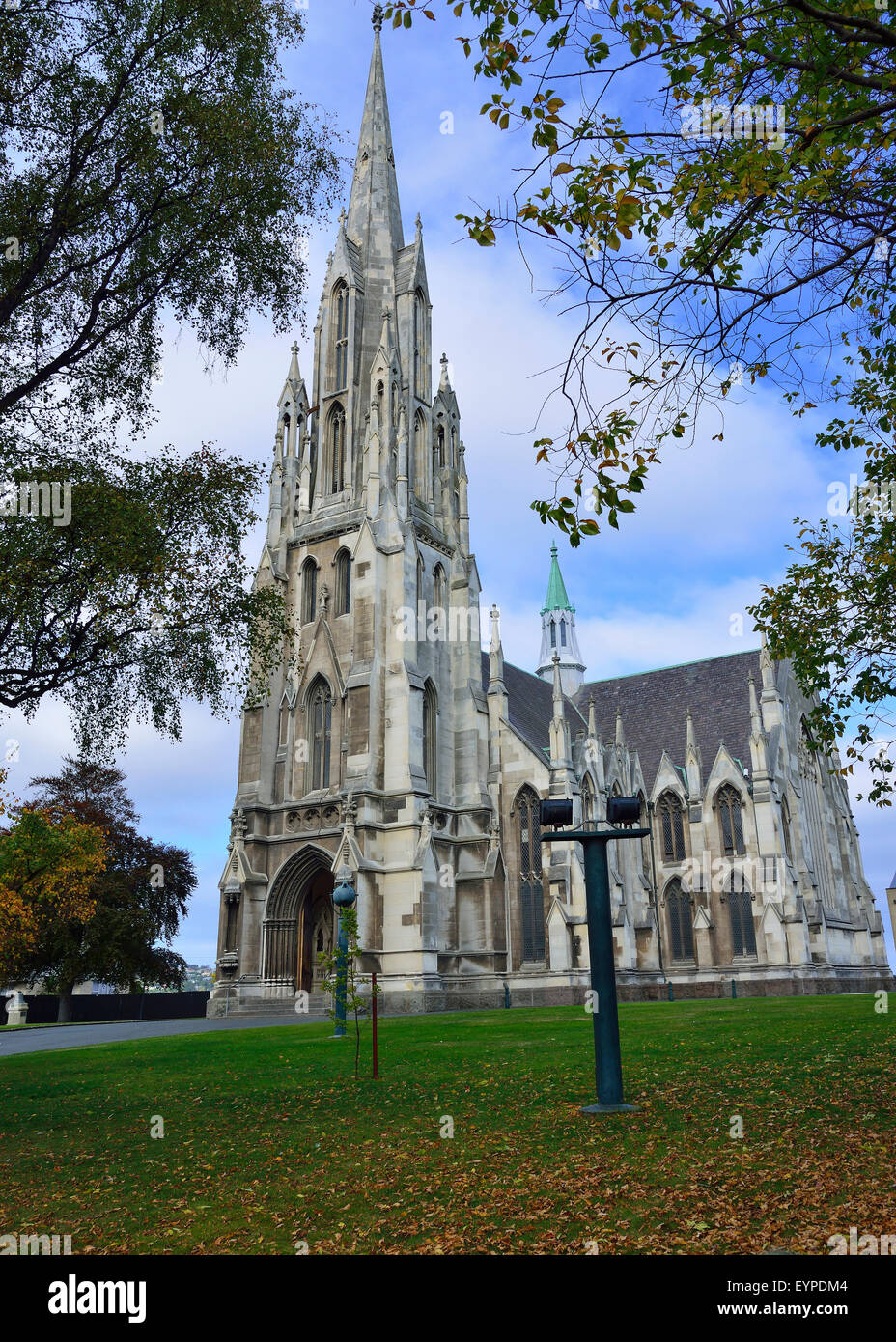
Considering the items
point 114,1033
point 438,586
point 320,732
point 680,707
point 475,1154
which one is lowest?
point 114,1033

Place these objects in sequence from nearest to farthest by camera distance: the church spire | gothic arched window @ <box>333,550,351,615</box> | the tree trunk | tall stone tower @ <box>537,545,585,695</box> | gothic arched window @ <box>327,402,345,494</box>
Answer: gothic arched window @ <box>333,550,351,615</box> → gothic arched window @ <box>327,402,345,494</box> → the church spire → the tree trunk → tall stone tower @ <box>537,545,585,695</box>

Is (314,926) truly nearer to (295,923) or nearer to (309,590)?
(295,923)

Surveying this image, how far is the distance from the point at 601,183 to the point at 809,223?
7.44ft

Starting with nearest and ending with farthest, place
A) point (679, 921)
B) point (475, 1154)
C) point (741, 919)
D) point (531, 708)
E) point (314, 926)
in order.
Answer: point (475, 1154), point (314, 926), point (741, 919), point (679, 921), point (531, 708)

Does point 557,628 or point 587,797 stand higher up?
point 557,628

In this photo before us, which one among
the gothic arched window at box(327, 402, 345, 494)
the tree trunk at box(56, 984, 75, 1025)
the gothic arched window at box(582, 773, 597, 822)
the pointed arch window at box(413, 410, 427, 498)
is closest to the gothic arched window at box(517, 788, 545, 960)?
the gothic arched window at box(582, 773, 597, 822)

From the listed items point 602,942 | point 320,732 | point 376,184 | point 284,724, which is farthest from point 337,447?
point 602,942

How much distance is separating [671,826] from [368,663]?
62.7 ft

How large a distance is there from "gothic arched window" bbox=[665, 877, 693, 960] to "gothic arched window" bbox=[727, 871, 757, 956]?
2261 mm

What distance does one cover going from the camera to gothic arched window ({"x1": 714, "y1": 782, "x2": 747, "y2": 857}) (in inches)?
1763

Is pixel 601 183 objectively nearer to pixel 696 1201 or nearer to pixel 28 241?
pixel 696 1201

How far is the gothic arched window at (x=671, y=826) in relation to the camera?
153 feet

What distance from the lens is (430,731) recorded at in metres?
39.9

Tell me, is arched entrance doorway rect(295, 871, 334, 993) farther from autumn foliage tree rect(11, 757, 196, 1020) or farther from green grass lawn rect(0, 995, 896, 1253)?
green grass lawn rect(0, 995, 896, 1253)
